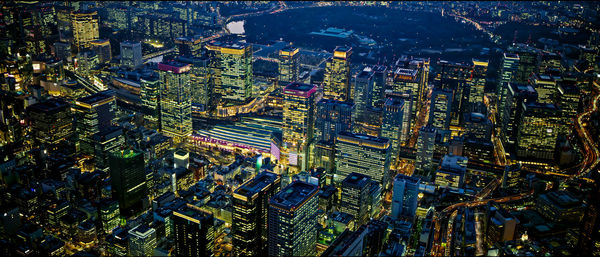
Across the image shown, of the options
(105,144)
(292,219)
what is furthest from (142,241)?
(105,144)

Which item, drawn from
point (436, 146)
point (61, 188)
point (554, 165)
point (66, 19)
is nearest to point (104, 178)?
point (61, 188)

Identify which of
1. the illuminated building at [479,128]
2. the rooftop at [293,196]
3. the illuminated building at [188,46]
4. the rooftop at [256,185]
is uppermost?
the illuminated building at [188,46]

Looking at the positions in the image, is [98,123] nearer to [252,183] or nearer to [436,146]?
[252,183]

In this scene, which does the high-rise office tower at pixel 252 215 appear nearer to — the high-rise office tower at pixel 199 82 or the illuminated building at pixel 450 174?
the illuminated building at pixel 450 174

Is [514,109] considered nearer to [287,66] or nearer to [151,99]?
[287,66]

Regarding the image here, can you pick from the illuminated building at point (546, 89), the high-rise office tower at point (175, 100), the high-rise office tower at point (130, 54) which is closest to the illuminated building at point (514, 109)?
the illuminated building at point (546, 89)
